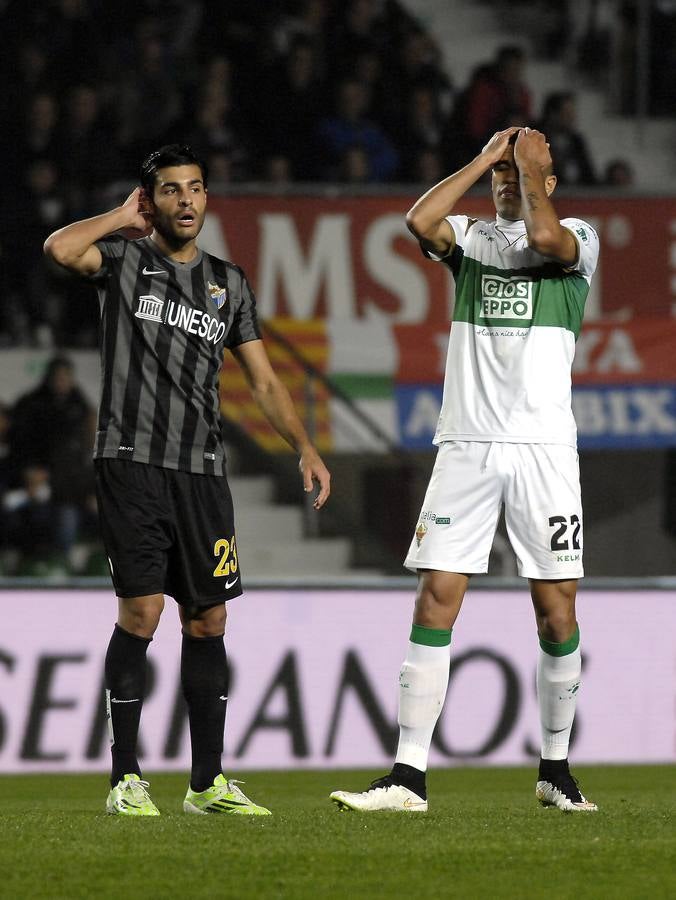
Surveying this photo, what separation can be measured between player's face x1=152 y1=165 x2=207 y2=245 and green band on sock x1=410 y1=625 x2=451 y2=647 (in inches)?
51.7

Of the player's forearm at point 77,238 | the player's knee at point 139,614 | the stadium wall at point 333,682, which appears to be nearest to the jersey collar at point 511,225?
the player's forearm at point 77,238

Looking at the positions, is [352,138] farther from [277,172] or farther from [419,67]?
[419,67]

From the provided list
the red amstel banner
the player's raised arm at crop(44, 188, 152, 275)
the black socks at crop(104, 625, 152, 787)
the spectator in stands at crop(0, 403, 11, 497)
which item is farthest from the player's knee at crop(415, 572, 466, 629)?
the red amstel banner

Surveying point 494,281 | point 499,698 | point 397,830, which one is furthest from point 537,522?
point 499,698

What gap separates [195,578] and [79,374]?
5752 millimetres

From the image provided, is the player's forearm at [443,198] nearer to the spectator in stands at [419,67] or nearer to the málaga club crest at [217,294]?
the málaga club crest at [217,294]

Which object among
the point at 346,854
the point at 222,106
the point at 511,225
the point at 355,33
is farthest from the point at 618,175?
the point at 346,854

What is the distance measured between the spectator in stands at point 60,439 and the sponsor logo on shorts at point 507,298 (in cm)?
517

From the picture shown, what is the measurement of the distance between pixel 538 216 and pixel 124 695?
5.91ft

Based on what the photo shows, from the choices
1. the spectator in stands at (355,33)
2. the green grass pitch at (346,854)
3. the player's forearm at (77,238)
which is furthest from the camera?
the spectator in stands at (355,33)

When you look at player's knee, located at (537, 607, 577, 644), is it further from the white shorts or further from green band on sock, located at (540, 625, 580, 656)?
the white shorts

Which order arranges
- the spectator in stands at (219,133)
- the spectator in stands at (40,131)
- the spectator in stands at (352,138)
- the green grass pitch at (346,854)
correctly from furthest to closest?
the spectator in stands at (352,138), the spectator in stands at (219,133), the spectator in stands at (40,131), the green grass pitch at (346,854)

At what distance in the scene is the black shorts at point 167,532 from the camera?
4723 millimetres

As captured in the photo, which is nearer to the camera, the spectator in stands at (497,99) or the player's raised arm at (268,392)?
the player's raised arm at (268,392)
